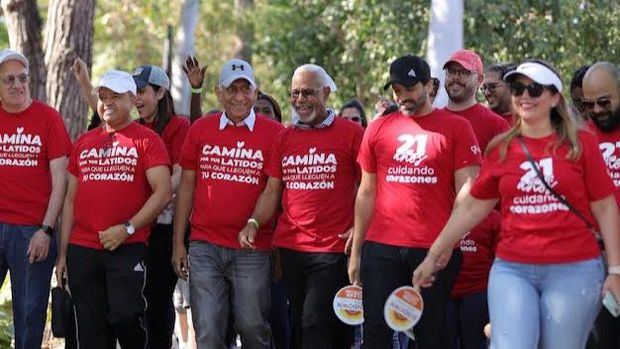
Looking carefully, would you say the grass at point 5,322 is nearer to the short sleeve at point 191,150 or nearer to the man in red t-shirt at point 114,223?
the man in red t-shirt at point 114,223

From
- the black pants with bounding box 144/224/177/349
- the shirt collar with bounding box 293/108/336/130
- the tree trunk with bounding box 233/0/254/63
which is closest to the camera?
the shirt collar with bounding box 293/108/336/130

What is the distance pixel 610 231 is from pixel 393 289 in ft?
5.53

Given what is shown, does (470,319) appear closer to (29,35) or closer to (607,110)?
(607,110)

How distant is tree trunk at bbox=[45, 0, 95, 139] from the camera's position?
43.7 feet

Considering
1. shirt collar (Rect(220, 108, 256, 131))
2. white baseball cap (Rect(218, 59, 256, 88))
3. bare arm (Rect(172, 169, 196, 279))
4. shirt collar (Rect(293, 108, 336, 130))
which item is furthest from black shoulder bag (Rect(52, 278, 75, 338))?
shirt collar (Rect(293, 108, 336, 130))

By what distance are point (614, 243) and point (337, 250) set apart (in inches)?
98.0

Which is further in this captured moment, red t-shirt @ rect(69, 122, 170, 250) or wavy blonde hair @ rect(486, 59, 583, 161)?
red t-shirt @ rect(69, 122, 170, 250)

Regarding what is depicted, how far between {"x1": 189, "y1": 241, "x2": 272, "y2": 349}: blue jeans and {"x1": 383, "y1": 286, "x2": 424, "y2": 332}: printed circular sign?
1552 mm

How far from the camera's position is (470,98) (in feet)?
31.1

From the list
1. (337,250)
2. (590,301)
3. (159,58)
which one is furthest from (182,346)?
(159,58)

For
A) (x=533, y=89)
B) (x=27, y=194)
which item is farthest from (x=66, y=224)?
(x=533, y=89)

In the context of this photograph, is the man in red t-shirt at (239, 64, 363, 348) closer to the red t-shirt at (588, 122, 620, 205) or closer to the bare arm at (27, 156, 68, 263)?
the bare arm at (27, 156, 68, 263)

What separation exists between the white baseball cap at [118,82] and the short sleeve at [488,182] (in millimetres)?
3023

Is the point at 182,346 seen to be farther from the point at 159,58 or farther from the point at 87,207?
the point at 159,58
